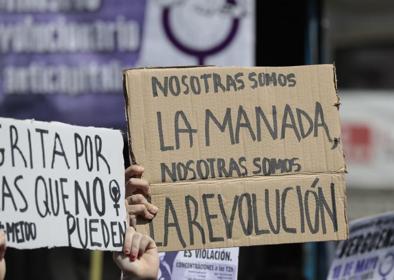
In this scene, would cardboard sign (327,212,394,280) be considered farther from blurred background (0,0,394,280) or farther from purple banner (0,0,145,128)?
purple banner (0,0,145,128)

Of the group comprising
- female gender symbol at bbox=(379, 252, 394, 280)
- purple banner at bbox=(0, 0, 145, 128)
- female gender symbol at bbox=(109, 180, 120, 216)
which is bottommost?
female gender symbol at bbox=(379, 252, 394, 280)

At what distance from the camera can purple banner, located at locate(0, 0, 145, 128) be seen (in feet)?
22.0

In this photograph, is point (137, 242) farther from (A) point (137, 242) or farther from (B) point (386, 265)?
(B) point (386, 265)

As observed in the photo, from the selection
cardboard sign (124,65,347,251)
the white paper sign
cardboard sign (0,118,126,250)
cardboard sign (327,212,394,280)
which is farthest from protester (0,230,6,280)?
cardboard sign (327,212,394,280)

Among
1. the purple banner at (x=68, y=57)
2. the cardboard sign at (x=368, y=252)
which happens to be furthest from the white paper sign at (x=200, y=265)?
the purple banner at (x=68, y=57)

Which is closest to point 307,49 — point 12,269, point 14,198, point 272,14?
point 272,14

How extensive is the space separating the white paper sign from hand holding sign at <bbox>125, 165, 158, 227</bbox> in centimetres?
62

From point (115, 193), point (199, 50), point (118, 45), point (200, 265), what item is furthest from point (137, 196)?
point (118, 45)

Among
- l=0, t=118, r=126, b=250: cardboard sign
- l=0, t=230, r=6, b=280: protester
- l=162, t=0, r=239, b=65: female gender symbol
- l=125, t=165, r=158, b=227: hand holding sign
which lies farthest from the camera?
l=162, t=0, r=239, b=65: female gender symbol

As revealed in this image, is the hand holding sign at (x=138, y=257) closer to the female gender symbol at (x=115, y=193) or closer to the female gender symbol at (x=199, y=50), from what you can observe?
the female gender symbol at (x=115, y=193)

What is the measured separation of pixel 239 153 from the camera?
380cm

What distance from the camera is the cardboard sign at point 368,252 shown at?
15.0 ft

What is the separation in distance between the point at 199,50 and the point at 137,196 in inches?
119

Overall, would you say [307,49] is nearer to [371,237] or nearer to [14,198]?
[371,237]
